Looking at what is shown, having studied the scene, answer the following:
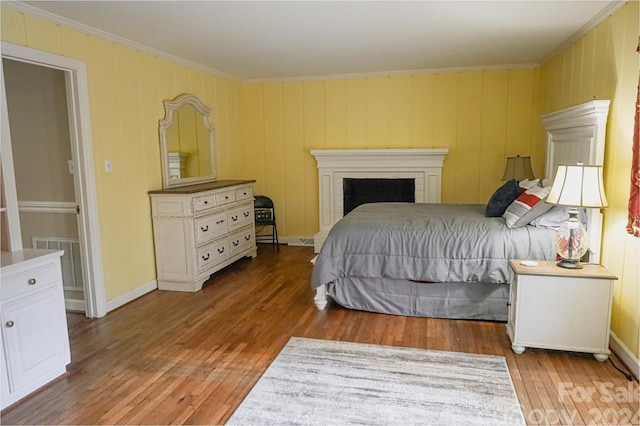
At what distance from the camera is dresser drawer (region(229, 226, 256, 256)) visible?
5016 mm

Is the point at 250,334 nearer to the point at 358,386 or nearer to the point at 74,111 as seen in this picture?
the point at 358,386

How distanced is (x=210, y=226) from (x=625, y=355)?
3596 mm

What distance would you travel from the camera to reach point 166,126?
4.49 m

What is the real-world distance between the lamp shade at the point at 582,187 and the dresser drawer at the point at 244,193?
3.44m

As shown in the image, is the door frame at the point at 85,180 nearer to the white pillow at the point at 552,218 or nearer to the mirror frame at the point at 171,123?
the mirror frame at the point at 171,123

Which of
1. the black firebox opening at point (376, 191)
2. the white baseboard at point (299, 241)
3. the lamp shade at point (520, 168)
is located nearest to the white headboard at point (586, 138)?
the lamp shade at point (520, 168)

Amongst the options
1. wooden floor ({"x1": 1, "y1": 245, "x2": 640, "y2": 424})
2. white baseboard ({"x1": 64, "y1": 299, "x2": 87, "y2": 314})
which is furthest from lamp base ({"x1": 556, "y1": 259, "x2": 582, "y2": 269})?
white baseboard ({"x1": 64, "y1": 299, "x2": 87, "y2": 314})

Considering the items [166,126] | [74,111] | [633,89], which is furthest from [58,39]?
[633,89]

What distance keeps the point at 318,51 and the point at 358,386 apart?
129 inches

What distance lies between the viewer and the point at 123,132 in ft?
12.9

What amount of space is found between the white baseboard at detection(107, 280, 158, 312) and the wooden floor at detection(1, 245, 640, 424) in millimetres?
92

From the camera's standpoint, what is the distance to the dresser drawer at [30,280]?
2393 millimetres

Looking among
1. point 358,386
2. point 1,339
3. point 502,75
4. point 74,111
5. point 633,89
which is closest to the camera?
point 1,339

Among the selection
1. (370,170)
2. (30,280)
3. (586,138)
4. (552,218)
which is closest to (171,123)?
(30,280)
